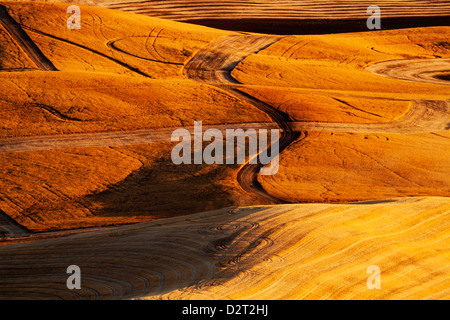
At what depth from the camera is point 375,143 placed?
104 ft

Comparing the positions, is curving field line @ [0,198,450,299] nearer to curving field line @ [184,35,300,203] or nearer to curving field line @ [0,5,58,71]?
curving field line @ [184,35,300,203]

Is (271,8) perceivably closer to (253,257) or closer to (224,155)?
(224,155)

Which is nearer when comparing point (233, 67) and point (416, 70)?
point (233, 67)

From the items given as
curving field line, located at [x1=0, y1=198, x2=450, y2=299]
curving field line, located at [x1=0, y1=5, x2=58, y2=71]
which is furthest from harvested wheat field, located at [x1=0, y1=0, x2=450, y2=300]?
curving field line, located at [x1=0, y1=5, x2=58, y2=71]

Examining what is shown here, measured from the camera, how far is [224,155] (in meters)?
30.0

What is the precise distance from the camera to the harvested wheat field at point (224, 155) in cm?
1566

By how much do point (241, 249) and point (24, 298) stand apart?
6.21m

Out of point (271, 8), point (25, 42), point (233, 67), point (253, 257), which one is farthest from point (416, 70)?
point (253, 257)

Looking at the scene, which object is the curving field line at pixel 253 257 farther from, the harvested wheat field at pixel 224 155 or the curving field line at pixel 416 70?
the curving field line at pixel 416 70

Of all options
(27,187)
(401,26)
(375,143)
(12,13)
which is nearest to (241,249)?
(27,187)

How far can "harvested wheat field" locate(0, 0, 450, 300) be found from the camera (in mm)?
15656

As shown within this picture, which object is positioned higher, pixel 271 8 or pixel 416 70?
pixel 271 8

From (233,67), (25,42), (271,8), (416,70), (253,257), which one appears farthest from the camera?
(271,8)

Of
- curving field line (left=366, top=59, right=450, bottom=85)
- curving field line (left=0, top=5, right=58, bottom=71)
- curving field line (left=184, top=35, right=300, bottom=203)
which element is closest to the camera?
curving field line (left=184, top=35, right=300, bottom=203)
